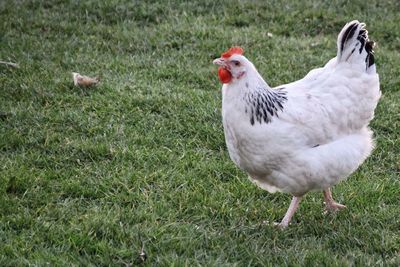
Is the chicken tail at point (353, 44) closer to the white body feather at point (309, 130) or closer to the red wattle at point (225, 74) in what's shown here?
the white body feather at point (309, 130)

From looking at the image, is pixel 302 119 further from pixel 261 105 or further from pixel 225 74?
pixel 225 74

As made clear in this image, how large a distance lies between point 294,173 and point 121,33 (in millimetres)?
4639

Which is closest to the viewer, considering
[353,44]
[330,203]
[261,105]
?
[261,105]

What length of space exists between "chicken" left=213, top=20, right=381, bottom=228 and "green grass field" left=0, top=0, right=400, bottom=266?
1.34 ft

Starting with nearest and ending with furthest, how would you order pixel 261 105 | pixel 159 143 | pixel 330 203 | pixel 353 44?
pixel 261 105 < pixel 353 44 < pixel 330 203 < pixel 159 143

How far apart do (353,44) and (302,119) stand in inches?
25.8

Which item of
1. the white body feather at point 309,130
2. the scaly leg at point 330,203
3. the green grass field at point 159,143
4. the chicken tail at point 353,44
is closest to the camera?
the green grass field at point 159,143

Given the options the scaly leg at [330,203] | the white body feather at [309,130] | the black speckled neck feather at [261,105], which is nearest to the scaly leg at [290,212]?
the white body feather at [309,130]

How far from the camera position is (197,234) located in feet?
13.9

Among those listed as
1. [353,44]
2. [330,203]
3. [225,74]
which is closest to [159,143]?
[225,74]

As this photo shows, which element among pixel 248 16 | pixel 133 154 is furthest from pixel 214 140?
pixel 248 16

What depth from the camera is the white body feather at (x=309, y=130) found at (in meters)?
4.20

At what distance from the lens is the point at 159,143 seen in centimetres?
563

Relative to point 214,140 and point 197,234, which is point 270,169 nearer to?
point 197,234
